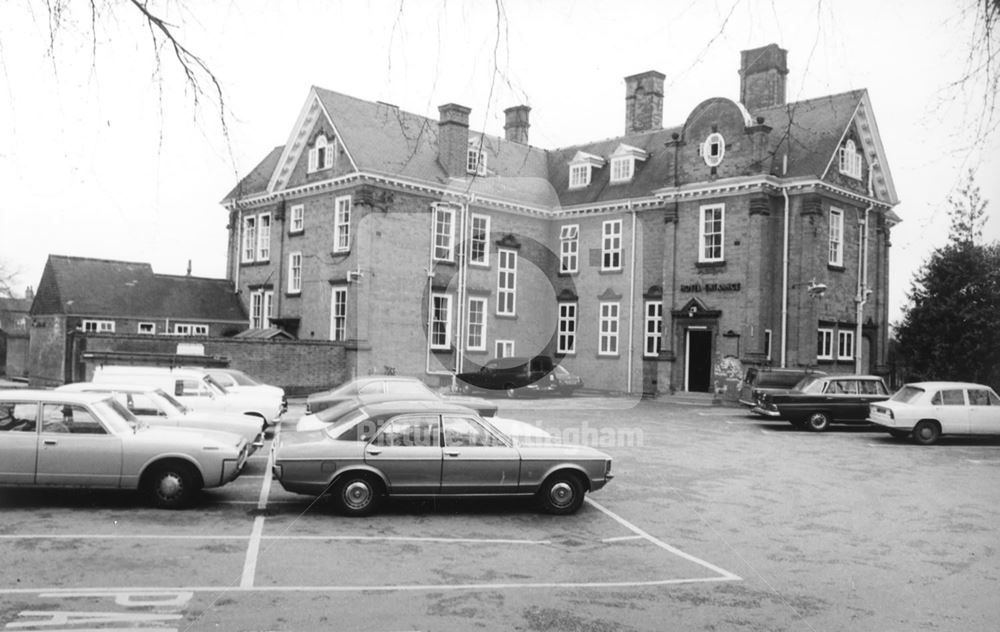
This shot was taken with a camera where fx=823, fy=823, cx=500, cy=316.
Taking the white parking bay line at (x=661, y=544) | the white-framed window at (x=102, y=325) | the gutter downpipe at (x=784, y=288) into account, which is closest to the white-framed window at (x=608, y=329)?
the gutter downpipe at (x=784, y=288)

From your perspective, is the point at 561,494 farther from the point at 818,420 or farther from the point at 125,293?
the point at 125,293

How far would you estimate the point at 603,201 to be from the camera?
37.1m

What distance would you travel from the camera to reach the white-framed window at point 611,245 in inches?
1444

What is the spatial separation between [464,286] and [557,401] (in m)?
7.30

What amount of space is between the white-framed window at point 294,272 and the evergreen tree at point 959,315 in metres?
25.5

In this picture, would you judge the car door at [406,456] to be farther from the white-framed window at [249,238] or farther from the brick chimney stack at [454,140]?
the white-framed window at [249,238]

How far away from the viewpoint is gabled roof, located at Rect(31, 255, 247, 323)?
34594 millimetres

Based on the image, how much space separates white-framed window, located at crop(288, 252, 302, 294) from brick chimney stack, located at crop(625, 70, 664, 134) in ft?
58.4

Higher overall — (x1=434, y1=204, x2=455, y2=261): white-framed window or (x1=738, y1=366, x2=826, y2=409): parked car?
(x1=434, y1=204, x2=455, y2=261): white-framed window

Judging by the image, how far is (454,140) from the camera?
115 ft

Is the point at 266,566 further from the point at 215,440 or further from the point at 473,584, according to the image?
the point at 215,440

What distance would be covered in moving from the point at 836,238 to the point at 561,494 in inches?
1010

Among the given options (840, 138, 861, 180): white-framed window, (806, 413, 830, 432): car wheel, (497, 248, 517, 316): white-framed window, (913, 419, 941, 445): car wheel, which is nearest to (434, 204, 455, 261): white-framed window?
(497, 248, 517, 316): white-framed window

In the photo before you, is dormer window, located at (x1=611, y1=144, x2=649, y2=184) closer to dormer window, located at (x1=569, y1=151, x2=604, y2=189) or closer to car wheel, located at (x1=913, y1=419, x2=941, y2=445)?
dormer window, located at (x1=569, y1=151, x2=604, y2=189)
